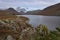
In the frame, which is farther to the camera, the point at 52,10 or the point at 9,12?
the point at 52,10

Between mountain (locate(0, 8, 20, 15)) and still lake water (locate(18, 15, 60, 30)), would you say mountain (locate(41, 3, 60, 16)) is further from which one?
mountain (locate(0, 8, 20, 15))

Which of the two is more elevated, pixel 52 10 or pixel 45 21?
pixel 52 10

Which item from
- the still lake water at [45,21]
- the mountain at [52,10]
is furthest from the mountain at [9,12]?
the mountain at [52,10]

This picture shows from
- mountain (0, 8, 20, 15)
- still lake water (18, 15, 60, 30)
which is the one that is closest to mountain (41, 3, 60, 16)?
still lake water (18, 15, 60, 30)

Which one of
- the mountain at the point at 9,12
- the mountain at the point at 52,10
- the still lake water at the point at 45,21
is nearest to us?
the mountain at the point at 9,12

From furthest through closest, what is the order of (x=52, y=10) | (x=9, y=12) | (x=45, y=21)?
(x=52, y=10) < (x=45, y=21) < (x=9, y=12)

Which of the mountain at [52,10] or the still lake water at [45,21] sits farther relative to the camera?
the mountain at [52,10]

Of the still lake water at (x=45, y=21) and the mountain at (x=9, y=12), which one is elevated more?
the mountain at (x=9, y=12)

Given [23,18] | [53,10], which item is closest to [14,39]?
[23,18]

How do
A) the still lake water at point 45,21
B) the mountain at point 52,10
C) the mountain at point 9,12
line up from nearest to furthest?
the mountain at point 9,12 < the still lake water at point 45,21 < the mountain at point 52,10

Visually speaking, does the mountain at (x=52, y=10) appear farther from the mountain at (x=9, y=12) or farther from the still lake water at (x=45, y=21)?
the mountain at (x=9, y=12)

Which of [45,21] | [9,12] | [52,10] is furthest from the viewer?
[52,10]

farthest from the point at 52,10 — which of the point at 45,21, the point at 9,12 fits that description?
the point at 9,12

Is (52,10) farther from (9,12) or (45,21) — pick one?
(9,12)
